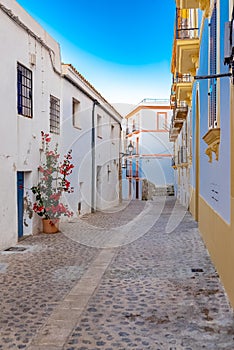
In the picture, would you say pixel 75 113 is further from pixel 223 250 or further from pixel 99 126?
pixel 223 250

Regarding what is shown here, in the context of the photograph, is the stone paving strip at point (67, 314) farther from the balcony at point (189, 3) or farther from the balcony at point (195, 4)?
the balcony at point (189, 3)

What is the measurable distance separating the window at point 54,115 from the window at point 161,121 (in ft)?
85.4

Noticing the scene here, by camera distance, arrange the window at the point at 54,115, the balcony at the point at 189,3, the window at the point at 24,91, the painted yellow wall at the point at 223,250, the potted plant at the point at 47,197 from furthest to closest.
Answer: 1. the window at the point at 54,115
2. the potted plant at the point at 47,197
3. the window at the point at 24,91
4. the balcony at the point at 189,3
5. the painted yellow wall at the point at 223,250

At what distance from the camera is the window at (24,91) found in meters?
9.22

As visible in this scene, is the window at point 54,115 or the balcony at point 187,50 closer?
the balcony at point 187,50

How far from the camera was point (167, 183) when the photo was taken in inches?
1419

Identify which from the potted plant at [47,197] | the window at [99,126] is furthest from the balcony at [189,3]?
the window at [99,126]

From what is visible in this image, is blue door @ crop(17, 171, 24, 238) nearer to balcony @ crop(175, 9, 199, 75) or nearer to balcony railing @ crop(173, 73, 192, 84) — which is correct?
balcony @ crop(175, 9, 199, 75)

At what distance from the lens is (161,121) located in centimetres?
3728

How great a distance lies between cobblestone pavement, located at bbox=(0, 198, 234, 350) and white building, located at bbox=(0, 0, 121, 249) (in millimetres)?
1217

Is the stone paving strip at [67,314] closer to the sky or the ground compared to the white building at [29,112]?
closer to the ground

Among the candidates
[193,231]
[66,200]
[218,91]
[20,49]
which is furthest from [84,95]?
[218,91]

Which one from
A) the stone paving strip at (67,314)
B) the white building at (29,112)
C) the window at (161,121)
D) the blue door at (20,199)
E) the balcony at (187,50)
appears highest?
the window at (161,121)

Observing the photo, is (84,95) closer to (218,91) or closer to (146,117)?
(218,91)
